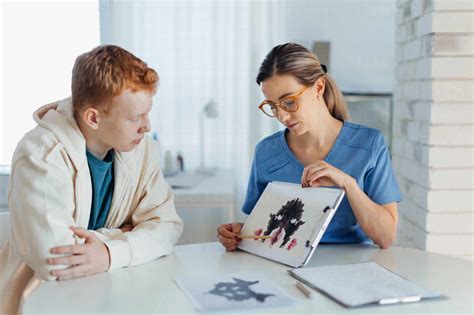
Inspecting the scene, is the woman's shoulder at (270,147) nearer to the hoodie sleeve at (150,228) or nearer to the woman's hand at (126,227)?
the hoodie sleeve at (150,228)

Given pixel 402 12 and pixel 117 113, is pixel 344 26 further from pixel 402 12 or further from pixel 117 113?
pixel 117 113

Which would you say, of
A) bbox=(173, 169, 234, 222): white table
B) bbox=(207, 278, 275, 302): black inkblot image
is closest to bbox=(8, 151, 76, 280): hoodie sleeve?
bbox=(207, 278, 275, 302): black inkblot image

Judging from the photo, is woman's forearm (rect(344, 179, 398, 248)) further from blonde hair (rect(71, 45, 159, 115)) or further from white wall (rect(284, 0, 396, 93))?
white wall (rect(284, 0, 396, 93))

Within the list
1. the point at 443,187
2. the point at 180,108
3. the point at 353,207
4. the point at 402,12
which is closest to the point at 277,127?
the point at 180,108

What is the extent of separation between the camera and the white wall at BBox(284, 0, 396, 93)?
3742 millimetres

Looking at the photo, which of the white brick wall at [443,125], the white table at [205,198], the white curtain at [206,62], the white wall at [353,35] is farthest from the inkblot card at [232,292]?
the white wall at [353,35]

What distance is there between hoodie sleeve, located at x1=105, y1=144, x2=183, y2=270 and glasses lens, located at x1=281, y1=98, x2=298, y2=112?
1.26 feet

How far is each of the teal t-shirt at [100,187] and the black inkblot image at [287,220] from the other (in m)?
0.43

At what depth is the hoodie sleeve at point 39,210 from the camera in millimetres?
1421

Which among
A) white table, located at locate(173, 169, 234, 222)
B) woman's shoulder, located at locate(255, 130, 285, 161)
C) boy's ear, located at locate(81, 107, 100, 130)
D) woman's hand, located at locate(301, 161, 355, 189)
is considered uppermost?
boy's ear, located at locate(81, 107, 100, 130)

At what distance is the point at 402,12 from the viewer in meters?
2.87

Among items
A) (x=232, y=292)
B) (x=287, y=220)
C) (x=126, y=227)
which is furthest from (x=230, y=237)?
(x=232, y=292)

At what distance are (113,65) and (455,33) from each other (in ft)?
4.78

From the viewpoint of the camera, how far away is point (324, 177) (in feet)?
5.33
